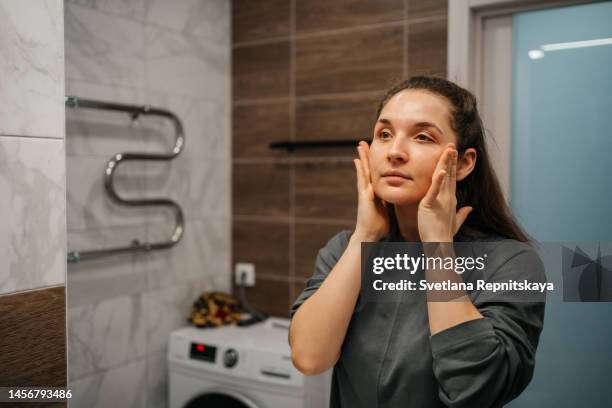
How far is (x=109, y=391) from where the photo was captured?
2.06 m

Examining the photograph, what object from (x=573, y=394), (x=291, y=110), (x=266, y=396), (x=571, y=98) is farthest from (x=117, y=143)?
(x=573, y=394)

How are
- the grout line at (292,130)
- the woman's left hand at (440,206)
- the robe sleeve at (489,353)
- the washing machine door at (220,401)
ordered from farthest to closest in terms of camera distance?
the grout line at (292,130)
the washing machine door at (220,401)
the woman's left hand at (440,206)
the robe sleeve at (489,353)

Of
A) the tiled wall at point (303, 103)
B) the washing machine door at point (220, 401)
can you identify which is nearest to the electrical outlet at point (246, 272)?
the tiled wall at point (303, 103)

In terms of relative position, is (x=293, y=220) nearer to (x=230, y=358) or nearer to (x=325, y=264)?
(x=230, y=358)

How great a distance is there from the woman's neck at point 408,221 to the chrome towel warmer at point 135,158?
1.16 meters

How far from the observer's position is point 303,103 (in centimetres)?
236

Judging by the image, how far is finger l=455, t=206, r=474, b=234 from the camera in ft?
3.46

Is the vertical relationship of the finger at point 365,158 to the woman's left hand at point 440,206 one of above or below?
above

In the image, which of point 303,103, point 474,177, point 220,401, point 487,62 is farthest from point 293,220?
point 474,177

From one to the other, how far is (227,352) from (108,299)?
1.55ft

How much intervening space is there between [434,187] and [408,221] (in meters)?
0.17

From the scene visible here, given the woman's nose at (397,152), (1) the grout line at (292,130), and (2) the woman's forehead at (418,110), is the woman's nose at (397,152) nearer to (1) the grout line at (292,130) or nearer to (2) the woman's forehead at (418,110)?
(2) the woman's forehead at (418,110)

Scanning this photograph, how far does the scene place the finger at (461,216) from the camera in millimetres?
1055

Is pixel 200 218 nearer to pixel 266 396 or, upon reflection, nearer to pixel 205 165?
pixel 205 165
